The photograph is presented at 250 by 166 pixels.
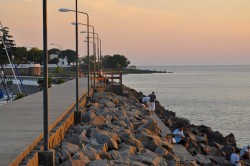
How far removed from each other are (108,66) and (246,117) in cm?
13387

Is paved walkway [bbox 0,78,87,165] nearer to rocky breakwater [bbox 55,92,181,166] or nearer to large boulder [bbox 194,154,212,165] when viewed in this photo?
rocky breakwater [bbox 55,92,181,166]

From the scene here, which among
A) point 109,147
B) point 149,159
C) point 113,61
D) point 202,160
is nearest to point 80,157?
point 149,159

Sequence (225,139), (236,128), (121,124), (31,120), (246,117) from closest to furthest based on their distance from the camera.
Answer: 1. (31,120)
2. (121,124)
3. (225,139)
4. (236,128)
5. (246,117)

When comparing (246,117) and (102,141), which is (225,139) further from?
(246,117)

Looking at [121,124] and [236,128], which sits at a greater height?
[121,124]

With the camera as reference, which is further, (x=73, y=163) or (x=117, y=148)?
(x=117, y=148)

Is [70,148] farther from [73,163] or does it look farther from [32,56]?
[32,56]

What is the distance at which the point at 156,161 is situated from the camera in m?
11.5

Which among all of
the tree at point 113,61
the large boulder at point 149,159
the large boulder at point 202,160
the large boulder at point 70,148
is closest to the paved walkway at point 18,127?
the large boulder at point 70,148

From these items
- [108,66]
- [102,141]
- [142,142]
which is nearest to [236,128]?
[142,142]

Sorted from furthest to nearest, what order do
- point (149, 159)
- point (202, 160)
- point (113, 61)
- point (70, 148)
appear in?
point (113, 61) < point (202, 160) < point (149, 159) < point (70, 148)

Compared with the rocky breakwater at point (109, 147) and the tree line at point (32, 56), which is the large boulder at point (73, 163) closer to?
the rocky breakwater at point (109, 147)

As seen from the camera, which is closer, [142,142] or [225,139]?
[142,142]

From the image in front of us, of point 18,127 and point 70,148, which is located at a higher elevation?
point 18,127
